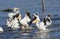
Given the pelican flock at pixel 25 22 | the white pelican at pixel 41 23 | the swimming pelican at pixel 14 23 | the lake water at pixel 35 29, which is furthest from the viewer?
the swimming pelican at pixel 14 23

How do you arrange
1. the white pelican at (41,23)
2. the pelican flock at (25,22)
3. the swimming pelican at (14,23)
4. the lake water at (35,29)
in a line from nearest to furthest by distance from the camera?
1. the lake water at (35,29)
2. the white pelican at (41,23)
3. the pelican flock at (25,22)
4. the swimming pelican at (14,23)

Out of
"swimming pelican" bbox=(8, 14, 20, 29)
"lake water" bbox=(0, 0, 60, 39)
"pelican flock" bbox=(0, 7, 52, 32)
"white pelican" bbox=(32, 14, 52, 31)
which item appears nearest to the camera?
"lake water" bbox=(0, 0, 60, 39)

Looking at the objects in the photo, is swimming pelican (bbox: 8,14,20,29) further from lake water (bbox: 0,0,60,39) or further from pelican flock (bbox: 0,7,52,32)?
lake water (bbox: 0,0,60,39)

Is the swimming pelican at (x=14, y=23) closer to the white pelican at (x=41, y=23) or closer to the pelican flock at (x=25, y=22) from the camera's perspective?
the pelican flock at (x=25, y=22)

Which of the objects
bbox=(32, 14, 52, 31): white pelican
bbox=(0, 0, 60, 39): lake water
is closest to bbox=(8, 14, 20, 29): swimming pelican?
bbox=(0, 0, 60, 39): lake water

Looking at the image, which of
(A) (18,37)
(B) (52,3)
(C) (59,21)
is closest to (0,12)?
(B) (52,3)

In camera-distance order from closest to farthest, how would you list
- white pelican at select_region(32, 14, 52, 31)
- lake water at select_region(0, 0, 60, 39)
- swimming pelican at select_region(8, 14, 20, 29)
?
lake water at select_region(0, 0, 60, 39), white pelican at select_region(32, 14, 52, 31), swimming pelican at select_region(8, 14, 20, 29)

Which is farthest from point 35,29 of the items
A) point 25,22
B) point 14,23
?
point 14,23

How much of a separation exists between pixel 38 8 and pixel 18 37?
1185cm

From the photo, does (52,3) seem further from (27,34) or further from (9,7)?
(27,34)

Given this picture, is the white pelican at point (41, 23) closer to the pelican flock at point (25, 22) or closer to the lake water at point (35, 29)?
the pelican flock at point (25, 22)

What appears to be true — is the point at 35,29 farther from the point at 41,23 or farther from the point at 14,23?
the point at 14,23

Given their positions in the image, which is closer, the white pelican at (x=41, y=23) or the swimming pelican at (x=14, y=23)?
the white pelican at (x=41, y=23)

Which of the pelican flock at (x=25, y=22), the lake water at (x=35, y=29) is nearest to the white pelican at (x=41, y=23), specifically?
the pelican flock at (x=25, y=22)
